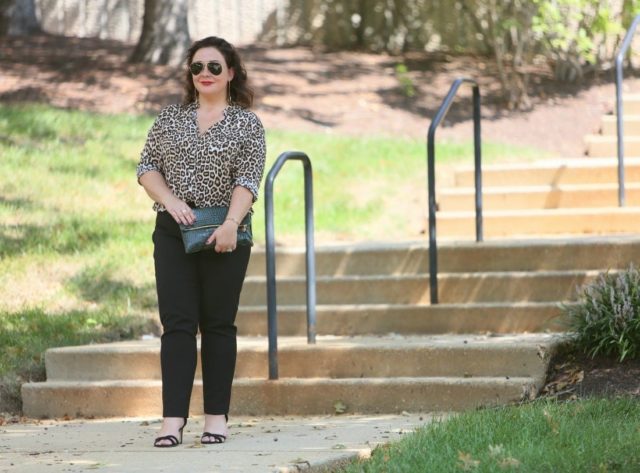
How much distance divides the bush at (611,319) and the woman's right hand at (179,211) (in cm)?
230

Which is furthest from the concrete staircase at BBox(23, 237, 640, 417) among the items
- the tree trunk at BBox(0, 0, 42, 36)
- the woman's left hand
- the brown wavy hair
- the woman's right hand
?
the tree trunk at BBox(0, 0, 42, 36)

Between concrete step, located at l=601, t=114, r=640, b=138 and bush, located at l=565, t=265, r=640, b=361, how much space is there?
4.30m

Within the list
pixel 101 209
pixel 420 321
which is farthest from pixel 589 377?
pixel 101 209

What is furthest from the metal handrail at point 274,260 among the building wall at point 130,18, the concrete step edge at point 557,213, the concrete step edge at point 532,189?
the building wall at point 130,18

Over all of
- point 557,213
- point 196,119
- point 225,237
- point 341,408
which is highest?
point 196,119

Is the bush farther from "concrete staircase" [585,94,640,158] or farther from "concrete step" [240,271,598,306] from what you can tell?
"concrete staircase" [585,94,640,158]

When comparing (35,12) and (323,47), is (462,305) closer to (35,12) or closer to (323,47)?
(323,47)

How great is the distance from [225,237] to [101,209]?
431 centimetres

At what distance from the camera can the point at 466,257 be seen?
8.03 m

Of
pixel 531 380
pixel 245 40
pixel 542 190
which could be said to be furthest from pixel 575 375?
pixel 245 40

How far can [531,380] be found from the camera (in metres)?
6.38

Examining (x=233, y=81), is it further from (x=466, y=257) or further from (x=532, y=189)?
(x=532, y=189)

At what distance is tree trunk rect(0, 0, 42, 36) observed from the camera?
15633mm

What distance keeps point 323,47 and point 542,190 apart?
6382 mm
